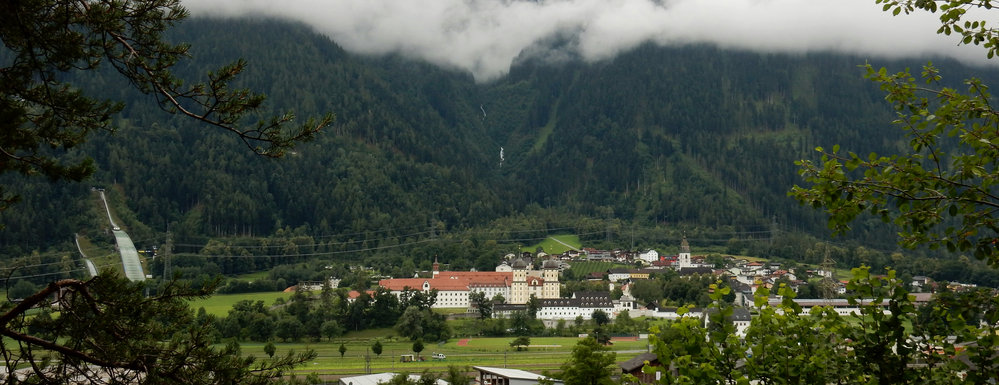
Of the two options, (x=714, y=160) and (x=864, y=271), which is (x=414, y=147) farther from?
(x=864, y=271)

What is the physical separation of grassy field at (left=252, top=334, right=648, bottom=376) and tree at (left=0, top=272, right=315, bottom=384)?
43126mm

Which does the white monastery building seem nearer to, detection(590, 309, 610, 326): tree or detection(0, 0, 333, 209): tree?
detection(590, 309, 610, 326): tree

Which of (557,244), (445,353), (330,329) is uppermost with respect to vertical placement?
(557,244)

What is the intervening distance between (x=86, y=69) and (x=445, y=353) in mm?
56509

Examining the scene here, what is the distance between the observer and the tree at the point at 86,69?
962cm

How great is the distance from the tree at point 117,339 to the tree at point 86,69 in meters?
1.46

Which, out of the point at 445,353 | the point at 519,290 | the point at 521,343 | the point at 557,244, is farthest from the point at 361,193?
the point at 445,353

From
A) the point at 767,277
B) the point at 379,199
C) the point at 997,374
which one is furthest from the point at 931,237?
the point at 379,199

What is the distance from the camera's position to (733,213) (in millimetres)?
163375

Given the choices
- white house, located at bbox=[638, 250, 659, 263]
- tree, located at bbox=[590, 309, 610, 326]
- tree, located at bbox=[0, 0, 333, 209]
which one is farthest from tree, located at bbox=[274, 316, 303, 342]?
white house, located at bbox=[638, 250, 659, 263]

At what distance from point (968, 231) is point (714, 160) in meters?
189

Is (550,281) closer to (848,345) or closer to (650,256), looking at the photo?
(650,256)

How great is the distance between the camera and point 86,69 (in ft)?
34.3

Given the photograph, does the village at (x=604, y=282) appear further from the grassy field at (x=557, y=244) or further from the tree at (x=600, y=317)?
the grassy field at (x=557, y=244)
